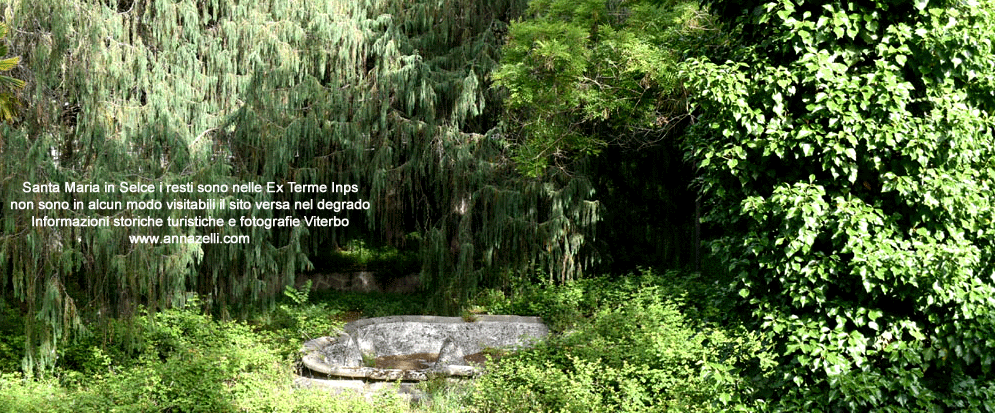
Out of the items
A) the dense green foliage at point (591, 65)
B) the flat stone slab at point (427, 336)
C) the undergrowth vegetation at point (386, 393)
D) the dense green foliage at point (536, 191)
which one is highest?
the dense green foliage at point (591, 65)

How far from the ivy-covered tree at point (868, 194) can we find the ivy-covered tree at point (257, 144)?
25.4ft

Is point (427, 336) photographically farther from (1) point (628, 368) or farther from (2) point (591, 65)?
(1) point (628, 368)

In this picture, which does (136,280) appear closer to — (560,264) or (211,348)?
→ (211,348)

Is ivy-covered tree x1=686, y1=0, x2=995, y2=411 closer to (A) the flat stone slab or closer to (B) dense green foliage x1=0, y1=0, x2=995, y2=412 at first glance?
(B) dense green foliage x1=0, y1=0, x2=995, y2=412

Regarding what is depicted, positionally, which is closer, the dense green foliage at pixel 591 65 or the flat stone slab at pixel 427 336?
the dense green foliage at pixel 591 65

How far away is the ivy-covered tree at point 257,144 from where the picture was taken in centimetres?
1045

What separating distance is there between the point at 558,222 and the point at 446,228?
2.00 metres

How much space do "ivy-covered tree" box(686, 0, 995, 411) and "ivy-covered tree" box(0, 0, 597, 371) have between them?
305 inches

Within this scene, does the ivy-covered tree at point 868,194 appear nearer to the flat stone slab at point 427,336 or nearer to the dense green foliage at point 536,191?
the dense green foliage at point 536,191

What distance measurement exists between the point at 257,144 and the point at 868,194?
9.74 meters

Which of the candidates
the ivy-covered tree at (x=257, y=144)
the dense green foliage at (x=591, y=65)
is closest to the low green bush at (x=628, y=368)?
the dense green foliage at (x=591, y=65)

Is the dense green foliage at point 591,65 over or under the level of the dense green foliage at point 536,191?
over

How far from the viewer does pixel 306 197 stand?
46.9 feet

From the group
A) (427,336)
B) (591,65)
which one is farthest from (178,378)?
(591,65)
